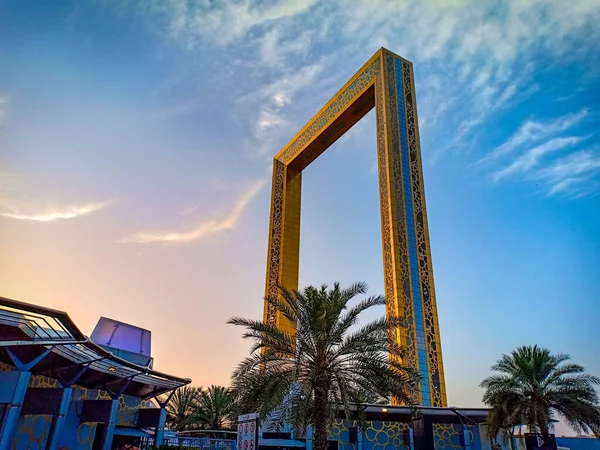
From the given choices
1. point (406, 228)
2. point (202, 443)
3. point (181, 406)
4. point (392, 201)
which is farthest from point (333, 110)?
point (181, 406)

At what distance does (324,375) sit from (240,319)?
325cm

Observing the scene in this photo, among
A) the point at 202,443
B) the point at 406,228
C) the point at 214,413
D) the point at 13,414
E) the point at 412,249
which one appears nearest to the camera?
the point at 13,414

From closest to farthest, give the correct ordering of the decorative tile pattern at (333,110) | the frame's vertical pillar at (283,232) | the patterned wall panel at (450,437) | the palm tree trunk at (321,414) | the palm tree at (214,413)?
the palm tree trunk at (321,414)
the patterned wall panel at (450,437)
the decorative tile pattern at (333,110)
the frame's vertical pillar at (283,232)
the palm tree at (214,413)

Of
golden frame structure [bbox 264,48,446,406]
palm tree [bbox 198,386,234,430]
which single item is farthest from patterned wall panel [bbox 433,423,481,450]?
palm tree [bbox 198,386,234,430]

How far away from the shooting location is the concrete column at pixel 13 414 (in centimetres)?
1118

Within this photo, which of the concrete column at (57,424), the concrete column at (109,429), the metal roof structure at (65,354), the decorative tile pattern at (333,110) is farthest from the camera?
the decorative tile pattern at (333,110)

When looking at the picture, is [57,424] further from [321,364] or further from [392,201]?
[392,201]

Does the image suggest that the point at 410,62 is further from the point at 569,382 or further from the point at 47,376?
the point at 47,376

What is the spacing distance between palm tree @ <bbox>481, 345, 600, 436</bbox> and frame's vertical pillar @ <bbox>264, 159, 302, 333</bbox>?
12.9 m

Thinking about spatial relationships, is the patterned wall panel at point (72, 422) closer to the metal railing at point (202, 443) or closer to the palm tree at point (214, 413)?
the metal railing at point (202, 443)

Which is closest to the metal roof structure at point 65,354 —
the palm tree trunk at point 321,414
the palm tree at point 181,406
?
the palm tree trunk at point 321,414

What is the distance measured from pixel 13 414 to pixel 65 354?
8.77 feet

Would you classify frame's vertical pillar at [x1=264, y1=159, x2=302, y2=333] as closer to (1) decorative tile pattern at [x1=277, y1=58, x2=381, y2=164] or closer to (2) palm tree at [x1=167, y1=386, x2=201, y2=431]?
(1) decorative tile pattern at [x1=277, y1=58, x2=381, y2=164]

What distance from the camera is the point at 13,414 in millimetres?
11391
